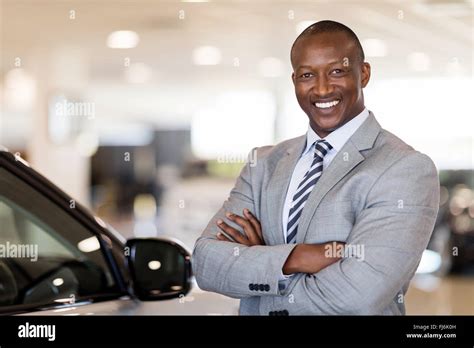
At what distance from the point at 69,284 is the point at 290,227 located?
78cm

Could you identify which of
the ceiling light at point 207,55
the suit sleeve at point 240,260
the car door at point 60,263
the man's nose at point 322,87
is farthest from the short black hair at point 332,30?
the ceiling light at point 207,55

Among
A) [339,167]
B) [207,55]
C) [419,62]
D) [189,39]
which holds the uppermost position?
[189,39]

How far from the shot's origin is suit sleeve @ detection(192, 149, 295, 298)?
184 cm

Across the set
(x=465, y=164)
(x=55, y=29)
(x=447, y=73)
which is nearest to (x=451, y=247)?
(x=465, y=164)

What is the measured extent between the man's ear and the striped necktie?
6.9 inches

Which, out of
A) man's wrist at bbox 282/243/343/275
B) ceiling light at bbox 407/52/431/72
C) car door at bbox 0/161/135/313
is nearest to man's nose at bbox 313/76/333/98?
man's wrist at bbox 282/243/343/275

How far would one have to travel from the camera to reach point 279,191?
1934 mm

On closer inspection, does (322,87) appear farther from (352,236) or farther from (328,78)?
(352,236)

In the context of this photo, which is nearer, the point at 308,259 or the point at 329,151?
the point at 308,259

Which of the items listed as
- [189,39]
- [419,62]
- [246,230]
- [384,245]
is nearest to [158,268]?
[246,230]

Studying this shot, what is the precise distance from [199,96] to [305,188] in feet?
35.8

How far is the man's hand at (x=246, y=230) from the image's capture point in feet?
6.40

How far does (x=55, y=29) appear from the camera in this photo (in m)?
8.64

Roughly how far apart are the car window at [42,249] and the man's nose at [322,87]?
2.76 ft
